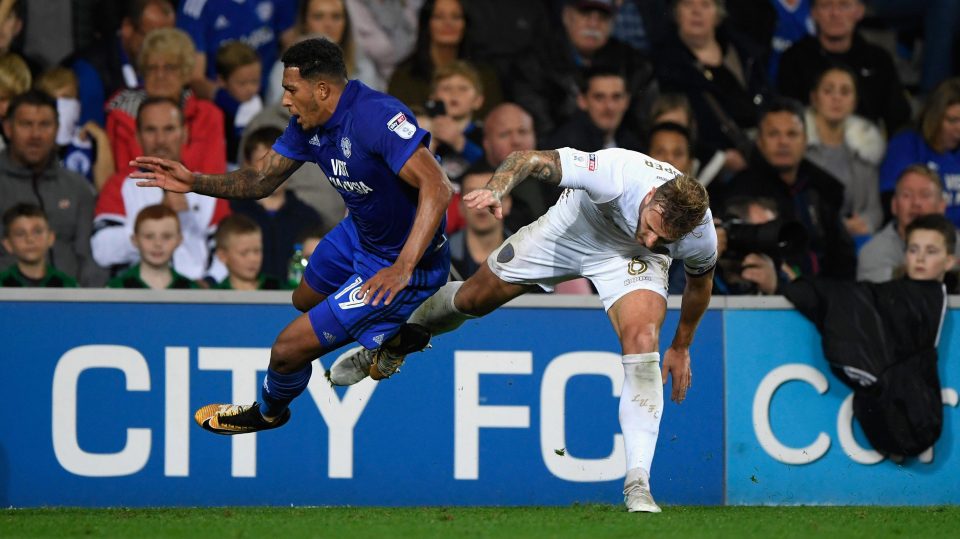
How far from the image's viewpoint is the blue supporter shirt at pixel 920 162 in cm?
1088

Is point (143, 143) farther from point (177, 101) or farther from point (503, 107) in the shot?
point (503, 107)

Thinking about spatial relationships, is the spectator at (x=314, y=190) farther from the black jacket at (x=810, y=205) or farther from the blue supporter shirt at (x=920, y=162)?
the blue supporter shirt at (x=920, y=162)

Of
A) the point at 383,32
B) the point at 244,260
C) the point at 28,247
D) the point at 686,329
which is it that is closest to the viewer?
the point at 686,329

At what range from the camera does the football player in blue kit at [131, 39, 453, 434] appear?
6750mm

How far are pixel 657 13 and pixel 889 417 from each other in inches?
181

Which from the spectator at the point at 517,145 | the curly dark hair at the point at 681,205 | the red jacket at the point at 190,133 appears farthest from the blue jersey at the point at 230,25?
the curly dark hair at the point at 681,205

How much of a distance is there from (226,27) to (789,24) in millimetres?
4614

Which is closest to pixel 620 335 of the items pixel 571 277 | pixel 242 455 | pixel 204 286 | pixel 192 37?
pixel 571 277

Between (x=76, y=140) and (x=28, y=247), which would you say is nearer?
(x=28, y=247)

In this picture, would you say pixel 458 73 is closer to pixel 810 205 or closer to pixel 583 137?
pixel 583 137

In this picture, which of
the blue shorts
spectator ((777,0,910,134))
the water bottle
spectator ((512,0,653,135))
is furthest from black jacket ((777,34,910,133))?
the blue shorts

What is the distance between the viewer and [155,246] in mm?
9469

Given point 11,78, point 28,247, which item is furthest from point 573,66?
point 28,247

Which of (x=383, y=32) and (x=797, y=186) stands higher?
(x=383, y=32)
